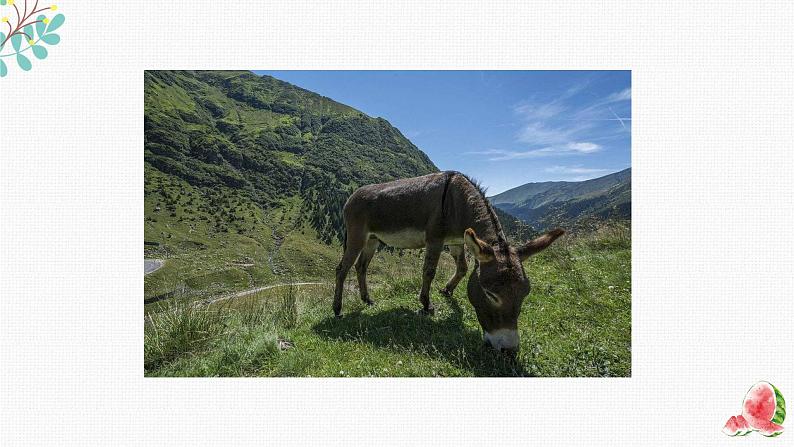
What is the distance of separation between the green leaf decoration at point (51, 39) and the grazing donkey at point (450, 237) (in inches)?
190

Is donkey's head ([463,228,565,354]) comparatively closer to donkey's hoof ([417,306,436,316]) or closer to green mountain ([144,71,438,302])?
donkey's hoof ([417,306,436,316])

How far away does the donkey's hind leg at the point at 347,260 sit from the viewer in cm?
699

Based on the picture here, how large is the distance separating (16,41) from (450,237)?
19.7 ft

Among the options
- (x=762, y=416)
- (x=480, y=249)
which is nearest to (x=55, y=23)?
(x=480, y=249)

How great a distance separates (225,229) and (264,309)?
128859 millimetres

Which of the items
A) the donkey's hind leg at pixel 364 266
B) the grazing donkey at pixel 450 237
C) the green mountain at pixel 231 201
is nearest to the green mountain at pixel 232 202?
the green mountain at pixel 231 201

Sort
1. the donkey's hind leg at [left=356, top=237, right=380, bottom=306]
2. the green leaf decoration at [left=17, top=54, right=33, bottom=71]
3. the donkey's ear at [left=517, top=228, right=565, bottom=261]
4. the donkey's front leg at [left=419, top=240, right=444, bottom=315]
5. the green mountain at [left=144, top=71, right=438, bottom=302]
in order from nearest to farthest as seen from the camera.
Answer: the green leaf decoration at [left=17, top=54, right=33, bottom=71]
the donkey's ear at [left=517, top=228, right=565, bottom=261]
the donkey's front leg at [left=419, top=240, right=444, bottom=315]
the donkey's hind leg at [left=356, top=237, right=380, bottom=306]
the green mountain at [left=144, top=71, right=438, bottom=302]

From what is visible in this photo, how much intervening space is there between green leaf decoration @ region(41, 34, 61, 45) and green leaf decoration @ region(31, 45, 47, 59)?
0.09 m

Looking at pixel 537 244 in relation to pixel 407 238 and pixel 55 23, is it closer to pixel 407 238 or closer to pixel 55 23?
pixel 407 238

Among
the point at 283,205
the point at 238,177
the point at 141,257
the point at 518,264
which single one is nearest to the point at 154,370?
the point at 141,257

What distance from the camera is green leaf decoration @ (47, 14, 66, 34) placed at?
4212mm

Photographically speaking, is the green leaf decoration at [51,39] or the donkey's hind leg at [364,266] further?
the donkey's hind leg at [364,266]

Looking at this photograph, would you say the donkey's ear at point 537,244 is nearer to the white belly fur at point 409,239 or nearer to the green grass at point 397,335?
the green grass at point 397,335

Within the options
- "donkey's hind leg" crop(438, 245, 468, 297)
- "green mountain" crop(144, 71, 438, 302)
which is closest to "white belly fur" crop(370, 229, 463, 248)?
"donkey's hind leg" crop(438, 245, 468, 297)
